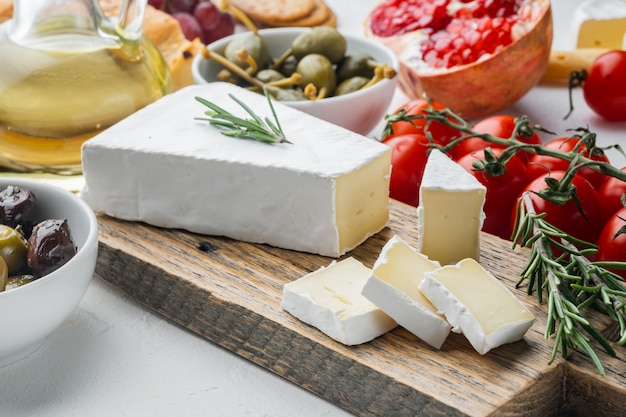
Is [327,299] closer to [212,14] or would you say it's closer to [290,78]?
[290,78]

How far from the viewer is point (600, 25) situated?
2.22 m

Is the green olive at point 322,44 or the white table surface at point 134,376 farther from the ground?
the green olive at point 322,44

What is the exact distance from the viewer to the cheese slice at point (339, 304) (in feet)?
3.72

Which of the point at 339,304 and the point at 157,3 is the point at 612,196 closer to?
the point at 339,304

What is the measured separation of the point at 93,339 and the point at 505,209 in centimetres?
68

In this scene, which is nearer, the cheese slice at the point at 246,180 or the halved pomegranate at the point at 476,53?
the cheese slice at the point at 246,180

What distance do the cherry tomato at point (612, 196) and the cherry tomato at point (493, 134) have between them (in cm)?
18

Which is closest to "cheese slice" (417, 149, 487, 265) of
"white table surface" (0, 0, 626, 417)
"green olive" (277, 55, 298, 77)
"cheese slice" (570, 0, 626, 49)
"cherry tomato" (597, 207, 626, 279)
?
"cherry tomato" (597, 207, 626, 279)

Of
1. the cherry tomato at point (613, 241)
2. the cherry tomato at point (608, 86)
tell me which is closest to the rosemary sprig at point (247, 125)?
the cherry tomato at point (613, 241)

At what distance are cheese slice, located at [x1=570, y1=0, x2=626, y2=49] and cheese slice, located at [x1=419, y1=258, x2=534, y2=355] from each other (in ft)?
4.25

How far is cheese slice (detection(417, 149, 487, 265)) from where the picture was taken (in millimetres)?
1253

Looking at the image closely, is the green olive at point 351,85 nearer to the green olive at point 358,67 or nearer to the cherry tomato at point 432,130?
the green olive at point 358,67

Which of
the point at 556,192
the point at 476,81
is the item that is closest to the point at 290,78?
the point at 476,81

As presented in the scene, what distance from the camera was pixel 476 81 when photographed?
1882 mm
